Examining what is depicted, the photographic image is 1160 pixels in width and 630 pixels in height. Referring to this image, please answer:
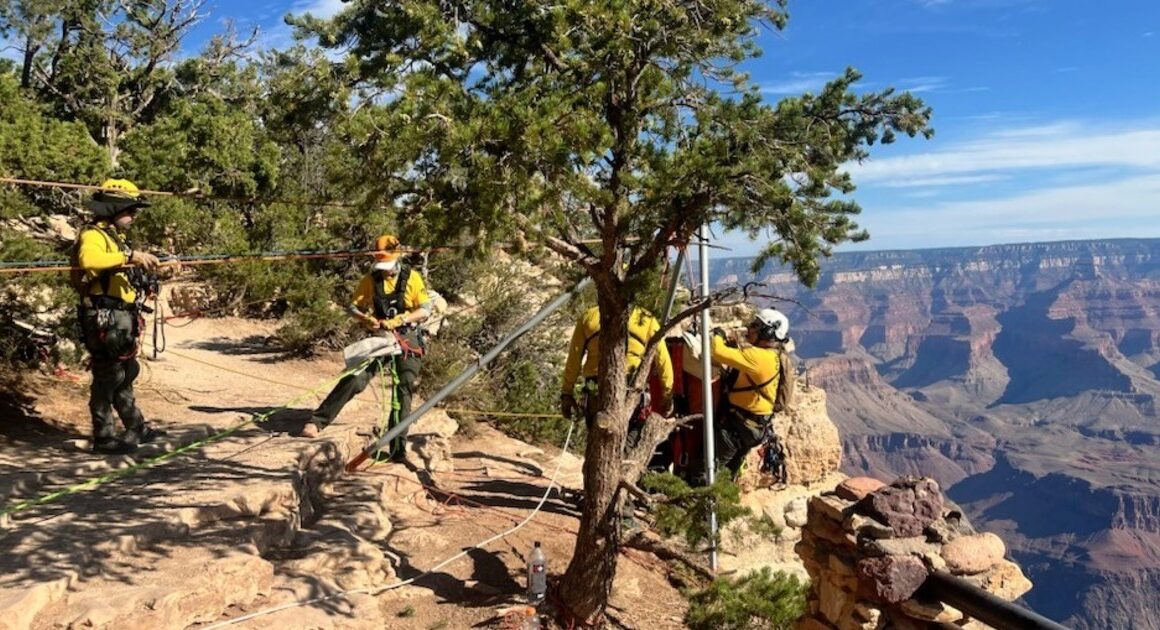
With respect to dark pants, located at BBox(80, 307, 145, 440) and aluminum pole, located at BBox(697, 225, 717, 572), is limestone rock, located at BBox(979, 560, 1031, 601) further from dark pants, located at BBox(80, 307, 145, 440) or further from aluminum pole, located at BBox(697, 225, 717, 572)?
dark pants, located at BBox(80, 307, 145, 440)

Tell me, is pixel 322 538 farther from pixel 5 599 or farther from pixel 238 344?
pixel 238 344

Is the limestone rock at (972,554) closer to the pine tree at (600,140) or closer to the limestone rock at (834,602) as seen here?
the limestone rock at (834,602)

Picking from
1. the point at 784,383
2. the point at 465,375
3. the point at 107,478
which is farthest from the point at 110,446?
the point at 784,383

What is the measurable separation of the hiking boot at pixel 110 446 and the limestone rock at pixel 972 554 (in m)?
6.47

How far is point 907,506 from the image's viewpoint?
4734 mm

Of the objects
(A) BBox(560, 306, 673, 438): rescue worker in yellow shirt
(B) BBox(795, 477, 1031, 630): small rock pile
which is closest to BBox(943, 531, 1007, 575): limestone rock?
(B) BBox(795, 477, 1031, 630): small rock pile

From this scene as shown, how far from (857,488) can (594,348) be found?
2.83m

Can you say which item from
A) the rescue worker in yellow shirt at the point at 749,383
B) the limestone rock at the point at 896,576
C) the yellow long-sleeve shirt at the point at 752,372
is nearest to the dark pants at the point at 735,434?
the rescue worker in yellow shirt at the point at 749,383

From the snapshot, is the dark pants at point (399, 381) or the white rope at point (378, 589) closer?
the white rope at point (378, 589)

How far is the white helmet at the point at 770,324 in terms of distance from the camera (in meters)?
7.66

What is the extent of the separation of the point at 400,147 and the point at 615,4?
147cm

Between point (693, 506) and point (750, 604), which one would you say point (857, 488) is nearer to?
point (693, 506)

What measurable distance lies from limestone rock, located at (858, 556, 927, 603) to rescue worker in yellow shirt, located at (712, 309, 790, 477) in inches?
136

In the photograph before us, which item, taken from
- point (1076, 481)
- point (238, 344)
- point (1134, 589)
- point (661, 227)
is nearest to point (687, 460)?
point (661, 227)
